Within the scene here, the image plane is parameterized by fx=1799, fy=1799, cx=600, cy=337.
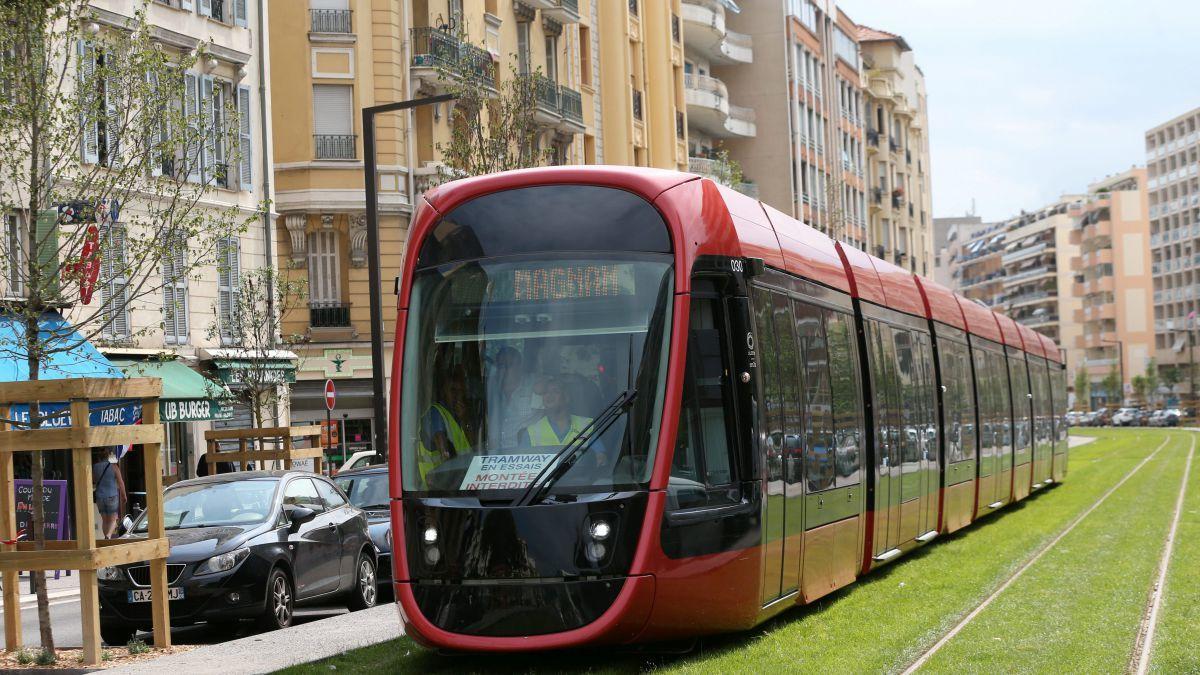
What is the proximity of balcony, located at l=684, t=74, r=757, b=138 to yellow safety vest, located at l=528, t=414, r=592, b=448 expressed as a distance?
2198 inches

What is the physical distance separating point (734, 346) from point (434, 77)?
31854mm

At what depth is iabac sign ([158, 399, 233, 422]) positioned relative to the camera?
1162 inches

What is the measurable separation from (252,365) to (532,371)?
62.5ft

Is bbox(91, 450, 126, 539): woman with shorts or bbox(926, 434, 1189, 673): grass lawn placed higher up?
bbox(91, 450, 126, 539): woman with shorts

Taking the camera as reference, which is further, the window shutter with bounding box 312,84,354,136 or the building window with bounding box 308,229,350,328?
the building window with bounding box 308,229,350,328

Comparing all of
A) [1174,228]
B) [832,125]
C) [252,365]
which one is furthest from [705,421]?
[1174,228]

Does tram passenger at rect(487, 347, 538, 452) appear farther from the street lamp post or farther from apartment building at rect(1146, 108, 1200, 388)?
apartment building at rect(1146, 108, 1200, 388)

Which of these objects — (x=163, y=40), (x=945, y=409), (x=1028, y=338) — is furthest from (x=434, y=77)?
(x=945, y=409)

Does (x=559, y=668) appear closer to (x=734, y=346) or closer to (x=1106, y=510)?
(x=734, y=346)

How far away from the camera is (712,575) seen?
37.6 feet

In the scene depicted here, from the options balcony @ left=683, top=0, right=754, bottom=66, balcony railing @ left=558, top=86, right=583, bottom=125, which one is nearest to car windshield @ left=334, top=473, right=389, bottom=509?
balcony railing @ left=558, top=86, right=583, bottom=125

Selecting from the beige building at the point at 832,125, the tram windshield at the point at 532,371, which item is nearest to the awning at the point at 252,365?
the tram windshield at the point at 532,371

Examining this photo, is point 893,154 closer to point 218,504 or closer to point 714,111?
point 714,111

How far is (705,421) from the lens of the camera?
37.5ft
